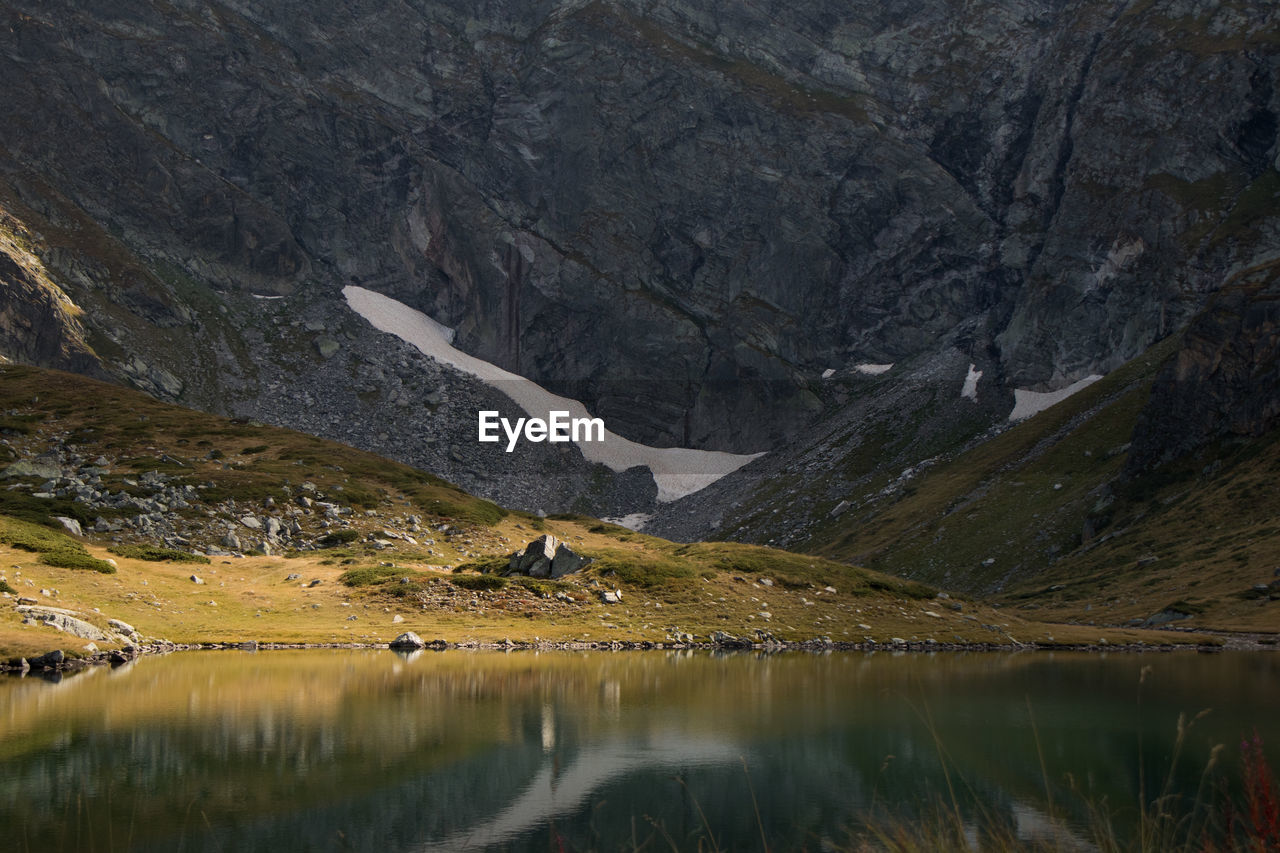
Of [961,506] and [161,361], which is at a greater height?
[161,361]

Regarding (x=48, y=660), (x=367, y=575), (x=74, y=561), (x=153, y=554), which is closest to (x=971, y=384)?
(x=367, y=575)

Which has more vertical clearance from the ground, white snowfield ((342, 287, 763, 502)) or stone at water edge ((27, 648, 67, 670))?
white snowfield ((342, 287, 763, 502))

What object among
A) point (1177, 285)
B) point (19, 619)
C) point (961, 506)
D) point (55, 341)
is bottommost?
point (19, 619)

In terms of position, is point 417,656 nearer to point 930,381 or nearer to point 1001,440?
point 1001,440

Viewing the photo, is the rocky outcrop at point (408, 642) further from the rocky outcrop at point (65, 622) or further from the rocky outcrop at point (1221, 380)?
the rocky outcrop at point (1221, 380)

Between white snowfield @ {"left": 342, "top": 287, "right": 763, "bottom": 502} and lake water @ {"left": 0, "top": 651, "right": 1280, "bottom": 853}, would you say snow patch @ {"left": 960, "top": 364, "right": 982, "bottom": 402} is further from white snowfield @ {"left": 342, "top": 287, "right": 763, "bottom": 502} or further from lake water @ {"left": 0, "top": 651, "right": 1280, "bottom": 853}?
lake water @ {"left": 0, "top": 651, "right": 1280, "bottom": 853}

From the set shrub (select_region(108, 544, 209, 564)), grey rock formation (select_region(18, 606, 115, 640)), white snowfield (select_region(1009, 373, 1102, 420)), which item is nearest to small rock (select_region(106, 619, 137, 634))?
grey rock formation (select_region(18, 606, 115, 640))

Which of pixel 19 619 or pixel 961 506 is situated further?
pixel 961 506

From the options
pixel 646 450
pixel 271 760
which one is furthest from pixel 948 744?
pixel 646 450
